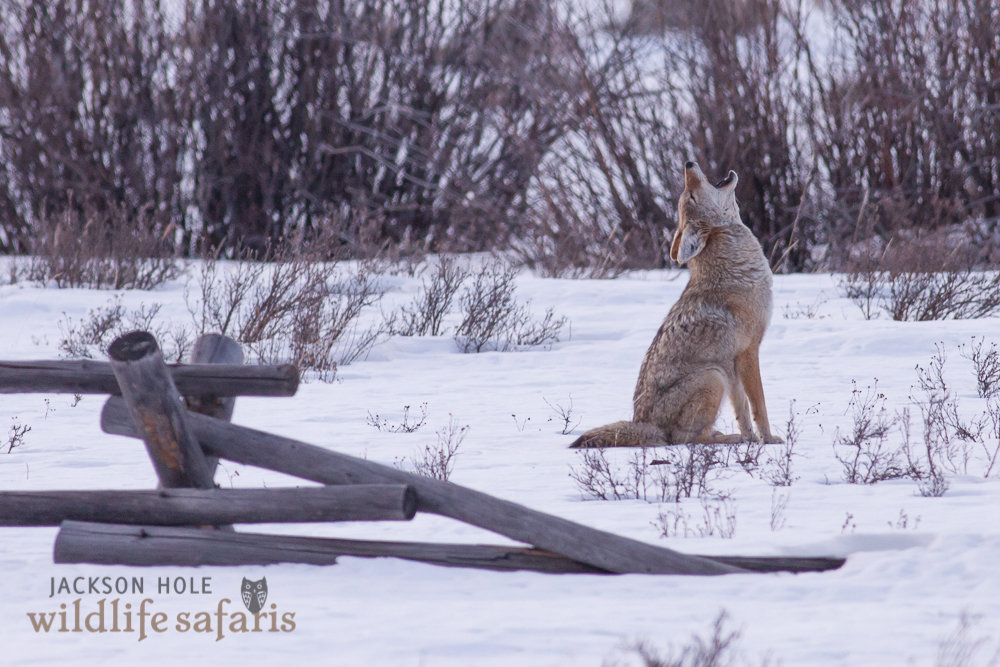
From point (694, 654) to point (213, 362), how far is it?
230cm

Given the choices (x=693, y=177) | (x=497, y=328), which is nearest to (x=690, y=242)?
(x=693, y=177)

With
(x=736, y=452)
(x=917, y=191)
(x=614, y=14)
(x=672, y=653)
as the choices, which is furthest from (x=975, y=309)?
(x=672, y=653)

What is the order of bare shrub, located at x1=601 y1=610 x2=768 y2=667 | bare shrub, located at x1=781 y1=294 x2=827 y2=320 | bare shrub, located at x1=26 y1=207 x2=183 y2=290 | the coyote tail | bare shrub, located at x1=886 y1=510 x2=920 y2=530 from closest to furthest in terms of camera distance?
bare shrub, located at x1=601 y1=610 x2=768 y2=667 → bare shrub, located at x1=886 y1=510 x2=920 y2=530 → the coyote tail → bare shrub, located at x1=781 y1=294 x2=827 y2=320 → bare shrub, located at x1=26 y1=207 x2=183 y2=290

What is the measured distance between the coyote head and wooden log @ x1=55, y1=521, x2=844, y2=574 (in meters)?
2.74

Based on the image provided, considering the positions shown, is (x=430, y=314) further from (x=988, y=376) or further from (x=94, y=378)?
(x=94, y=378)

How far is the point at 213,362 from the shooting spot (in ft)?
13.6

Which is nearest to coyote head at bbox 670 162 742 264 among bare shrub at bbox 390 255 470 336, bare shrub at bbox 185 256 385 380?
bare shrub at bbox 185 256 385 380

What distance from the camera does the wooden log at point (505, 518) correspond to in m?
A: 3.46

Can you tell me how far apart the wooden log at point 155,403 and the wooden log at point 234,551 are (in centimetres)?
24

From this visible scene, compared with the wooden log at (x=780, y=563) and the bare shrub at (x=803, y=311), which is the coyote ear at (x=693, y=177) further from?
the bare shrub at (x=803, y=311)

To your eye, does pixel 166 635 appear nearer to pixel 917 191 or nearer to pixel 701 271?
pixel 701 271

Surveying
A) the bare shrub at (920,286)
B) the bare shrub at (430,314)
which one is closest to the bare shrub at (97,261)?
the bare shrub at (430,314)

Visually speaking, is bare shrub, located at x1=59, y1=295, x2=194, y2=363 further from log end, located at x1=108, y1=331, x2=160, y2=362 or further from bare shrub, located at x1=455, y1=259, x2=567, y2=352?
log end, located at x1=108, y1=331, x2=160, y2=362

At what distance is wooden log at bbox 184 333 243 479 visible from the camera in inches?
155
